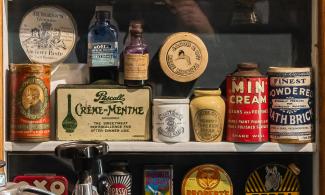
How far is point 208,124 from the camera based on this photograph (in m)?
1.30

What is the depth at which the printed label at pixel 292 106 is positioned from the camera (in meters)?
1.30

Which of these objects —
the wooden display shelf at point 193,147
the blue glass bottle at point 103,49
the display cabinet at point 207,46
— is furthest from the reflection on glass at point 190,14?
the wooden display shelf at point 193,147

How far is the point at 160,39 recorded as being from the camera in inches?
55.7

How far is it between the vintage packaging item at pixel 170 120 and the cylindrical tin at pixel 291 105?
0.66ft

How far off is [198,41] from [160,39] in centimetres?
11

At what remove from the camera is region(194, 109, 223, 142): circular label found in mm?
1303

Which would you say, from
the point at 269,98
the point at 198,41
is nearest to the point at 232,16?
the point at 198,41

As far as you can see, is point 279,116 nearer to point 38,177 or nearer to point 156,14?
point 156,14

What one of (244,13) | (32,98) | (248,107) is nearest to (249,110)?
(248,107)

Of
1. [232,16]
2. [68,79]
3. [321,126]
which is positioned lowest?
[321,126]

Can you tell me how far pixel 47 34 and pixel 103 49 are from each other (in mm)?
159

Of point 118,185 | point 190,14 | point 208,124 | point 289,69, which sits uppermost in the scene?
point 190,14

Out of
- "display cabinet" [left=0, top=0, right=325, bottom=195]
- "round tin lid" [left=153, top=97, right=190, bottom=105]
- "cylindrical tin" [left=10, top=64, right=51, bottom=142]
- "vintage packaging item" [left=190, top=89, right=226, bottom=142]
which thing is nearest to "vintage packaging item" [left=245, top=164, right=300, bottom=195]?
"display cabinet" [left=0, top=0, right=325, bottom=195]

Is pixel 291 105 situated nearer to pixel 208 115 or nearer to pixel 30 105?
pixel 208 115
